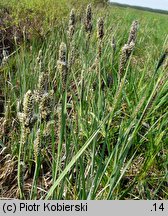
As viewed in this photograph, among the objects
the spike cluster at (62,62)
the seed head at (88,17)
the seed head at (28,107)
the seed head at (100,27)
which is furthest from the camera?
the seed head at (88,17)

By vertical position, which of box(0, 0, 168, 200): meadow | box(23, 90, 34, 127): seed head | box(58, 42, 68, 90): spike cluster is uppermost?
box(58, 42, 68, 90): spike cluster

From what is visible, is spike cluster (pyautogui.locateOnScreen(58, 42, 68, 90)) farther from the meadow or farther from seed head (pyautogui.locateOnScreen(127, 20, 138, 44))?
seed head (pyautogui.locateOnScreen(127, 20, 138, 44))

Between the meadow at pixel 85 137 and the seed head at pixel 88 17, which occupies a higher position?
the seed head at pixel 88 17

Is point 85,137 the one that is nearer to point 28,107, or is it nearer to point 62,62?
point 62,62

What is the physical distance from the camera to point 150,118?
2055 mm

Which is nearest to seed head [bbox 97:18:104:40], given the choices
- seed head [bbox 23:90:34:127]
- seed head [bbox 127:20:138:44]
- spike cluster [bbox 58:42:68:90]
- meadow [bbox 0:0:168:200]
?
meadow [bbox 0:0:168:200]

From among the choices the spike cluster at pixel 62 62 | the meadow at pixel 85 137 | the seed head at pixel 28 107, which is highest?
the spike cluster at pixel 62 62

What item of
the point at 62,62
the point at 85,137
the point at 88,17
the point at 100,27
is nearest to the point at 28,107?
the point at 62,62

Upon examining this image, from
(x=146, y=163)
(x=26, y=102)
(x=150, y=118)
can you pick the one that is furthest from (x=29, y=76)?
(x=26, y=102)

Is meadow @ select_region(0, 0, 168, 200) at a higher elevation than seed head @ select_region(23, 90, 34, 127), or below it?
below

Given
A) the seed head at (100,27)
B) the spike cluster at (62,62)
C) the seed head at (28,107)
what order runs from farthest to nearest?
the seed head at (100,27) < the spike cluster at (62,62) < the seed head at (28,107)

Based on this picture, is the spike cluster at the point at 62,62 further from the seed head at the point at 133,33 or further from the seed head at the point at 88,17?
the seed head at the point at 88,17

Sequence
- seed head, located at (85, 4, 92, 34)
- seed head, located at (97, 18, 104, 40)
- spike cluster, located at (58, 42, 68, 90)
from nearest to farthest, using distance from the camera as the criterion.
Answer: spike cluster, located at (58, 42, 68, 90), seed head, located at (97, 18, 104, 40), seed head, located at (85, 4, 92, 34)

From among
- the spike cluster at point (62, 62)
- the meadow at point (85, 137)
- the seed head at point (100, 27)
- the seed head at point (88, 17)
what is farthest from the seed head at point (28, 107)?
the seed head at point (88, 17)
